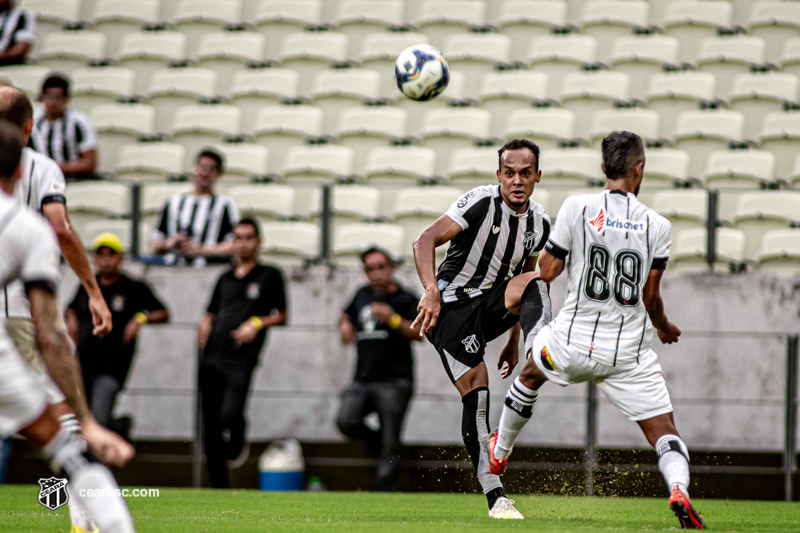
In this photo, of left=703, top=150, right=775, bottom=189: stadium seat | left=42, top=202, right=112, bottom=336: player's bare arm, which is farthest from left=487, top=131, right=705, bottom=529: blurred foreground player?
left=703, top=150, right=775, bottom=189: stadium seat

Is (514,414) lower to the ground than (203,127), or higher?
lower

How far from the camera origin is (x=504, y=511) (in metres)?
5.93

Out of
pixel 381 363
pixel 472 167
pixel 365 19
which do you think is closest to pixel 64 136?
pixel 381 363

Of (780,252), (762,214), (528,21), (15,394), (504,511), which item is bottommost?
(504,511)

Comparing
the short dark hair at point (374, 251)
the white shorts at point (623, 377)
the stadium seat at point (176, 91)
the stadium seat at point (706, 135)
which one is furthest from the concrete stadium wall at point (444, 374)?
the white shorts at point (623, 377)

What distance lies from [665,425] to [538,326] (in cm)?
93

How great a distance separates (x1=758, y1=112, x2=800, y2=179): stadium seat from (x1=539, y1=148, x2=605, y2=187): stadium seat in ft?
6.27

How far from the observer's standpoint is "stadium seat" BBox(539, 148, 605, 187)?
11.1 meters

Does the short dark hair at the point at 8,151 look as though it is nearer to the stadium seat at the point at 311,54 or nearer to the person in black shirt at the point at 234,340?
the person in black shirt at the point at 234,340

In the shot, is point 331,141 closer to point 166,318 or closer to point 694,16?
point 166,318

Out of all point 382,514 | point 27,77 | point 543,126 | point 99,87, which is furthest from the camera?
point 99,87

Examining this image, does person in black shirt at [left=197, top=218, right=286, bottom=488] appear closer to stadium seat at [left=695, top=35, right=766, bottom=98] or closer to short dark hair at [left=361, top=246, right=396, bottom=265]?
short dark hair at [left=361, top=246, right=396, bottom=265]

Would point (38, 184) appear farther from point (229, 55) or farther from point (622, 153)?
point (229, 55)

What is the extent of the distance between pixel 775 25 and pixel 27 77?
9.41 meters
